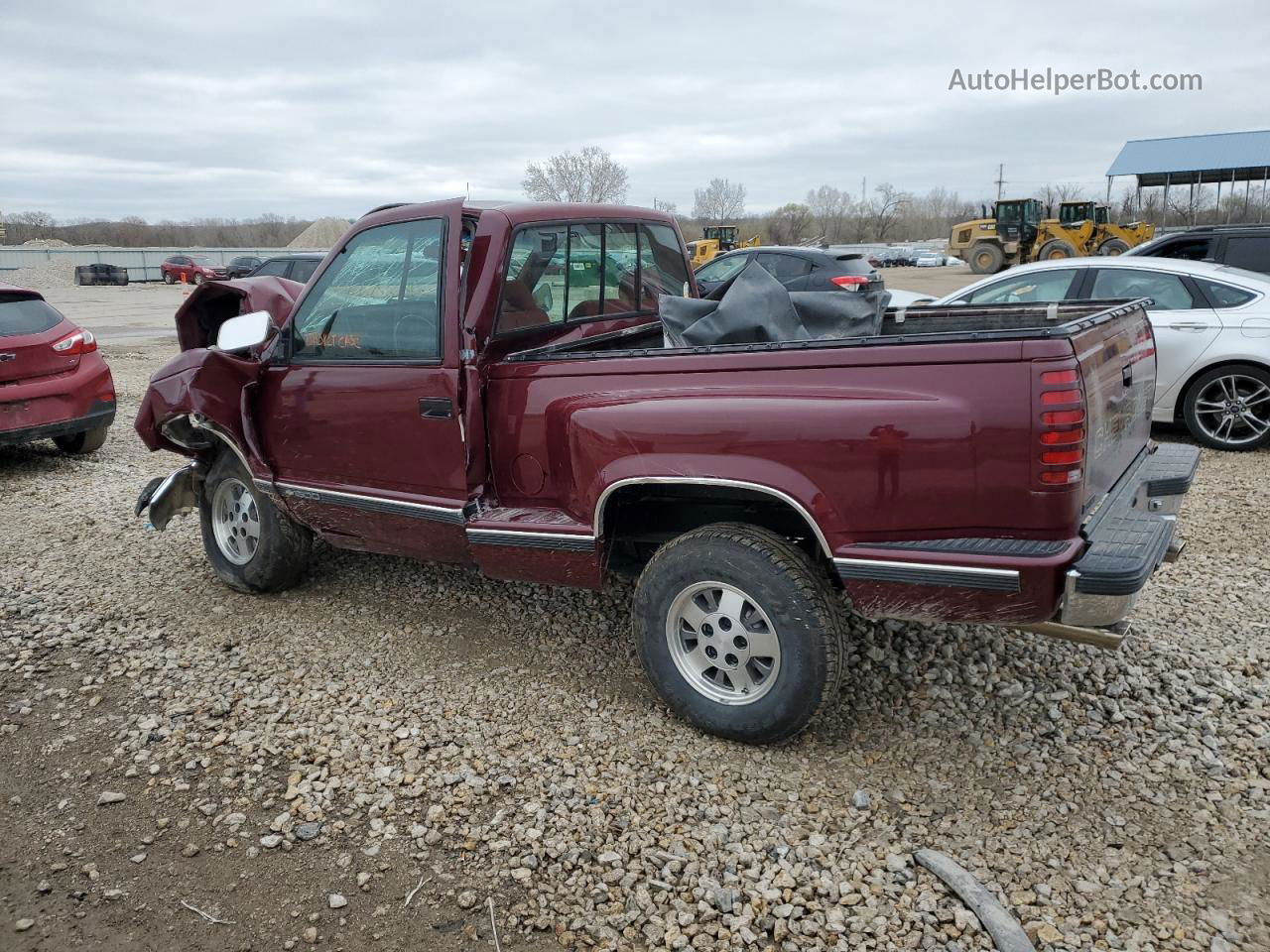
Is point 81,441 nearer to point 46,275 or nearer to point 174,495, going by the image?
point 174,495

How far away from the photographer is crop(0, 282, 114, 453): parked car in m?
7.70

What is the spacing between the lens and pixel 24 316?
7.91 m

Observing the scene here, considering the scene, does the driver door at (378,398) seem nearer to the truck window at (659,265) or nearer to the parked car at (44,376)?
the truck window at (659,265)

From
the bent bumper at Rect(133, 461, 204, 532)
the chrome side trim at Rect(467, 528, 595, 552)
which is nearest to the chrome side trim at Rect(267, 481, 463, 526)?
the chrome side trim at Rect(467, 528, 595, 552)

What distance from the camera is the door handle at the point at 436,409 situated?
3896mm

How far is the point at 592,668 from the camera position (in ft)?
13.8

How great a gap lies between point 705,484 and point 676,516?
61 cm

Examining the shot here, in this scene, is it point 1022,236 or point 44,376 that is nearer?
point 44,376

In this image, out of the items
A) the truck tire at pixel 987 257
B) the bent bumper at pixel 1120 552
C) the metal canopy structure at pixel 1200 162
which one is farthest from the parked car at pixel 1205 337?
the metal canopy structure at pixel 1200 162

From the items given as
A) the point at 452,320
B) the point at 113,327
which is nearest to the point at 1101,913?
the point at 452,320

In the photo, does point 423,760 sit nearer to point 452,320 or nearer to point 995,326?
point 452,320

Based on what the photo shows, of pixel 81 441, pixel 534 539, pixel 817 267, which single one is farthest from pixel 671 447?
pixel 817 267

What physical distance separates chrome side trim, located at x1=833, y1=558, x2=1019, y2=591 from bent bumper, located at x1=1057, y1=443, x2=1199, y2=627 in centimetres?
19

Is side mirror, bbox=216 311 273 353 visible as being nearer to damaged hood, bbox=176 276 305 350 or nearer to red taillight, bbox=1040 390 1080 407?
damaged hood, bbox=176 276 305 350
